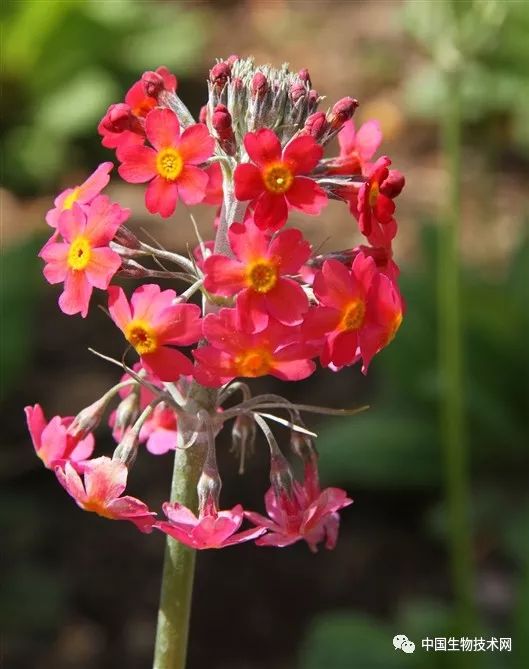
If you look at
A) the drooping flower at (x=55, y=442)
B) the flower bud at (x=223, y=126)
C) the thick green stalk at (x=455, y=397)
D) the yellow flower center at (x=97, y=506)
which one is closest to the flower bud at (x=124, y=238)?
the flower bud at (x=223, y=126)

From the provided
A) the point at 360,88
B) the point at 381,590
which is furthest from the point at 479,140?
the point at 381,590

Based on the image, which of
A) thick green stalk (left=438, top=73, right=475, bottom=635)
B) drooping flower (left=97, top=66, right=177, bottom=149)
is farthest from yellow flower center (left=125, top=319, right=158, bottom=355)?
thick green stalk (left=438, top=73, right=475, bottom=635)

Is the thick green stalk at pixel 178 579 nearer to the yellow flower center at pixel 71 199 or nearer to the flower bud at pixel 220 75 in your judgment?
the yellow flower center at pixel 71 199

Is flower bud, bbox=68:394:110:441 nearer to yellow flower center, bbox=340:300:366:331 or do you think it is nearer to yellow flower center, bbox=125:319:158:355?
yellow flower center, bbox=125:319:158:355

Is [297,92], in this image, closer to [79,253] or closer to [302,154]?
[302,154]

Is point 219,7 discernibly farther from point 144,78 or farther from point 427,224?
Result: point 144,78

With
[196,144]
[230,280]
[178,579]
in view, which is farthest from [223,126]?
[178,579]
